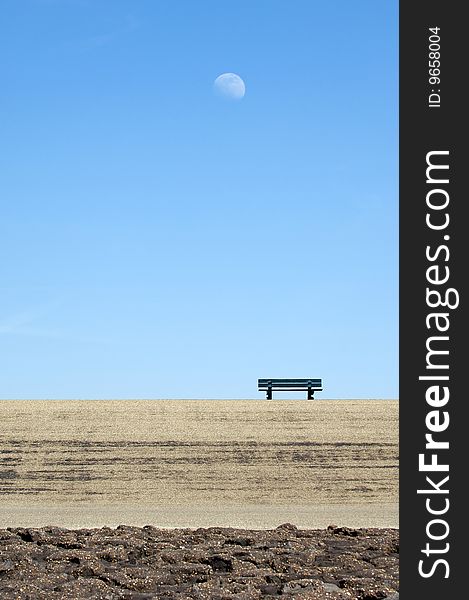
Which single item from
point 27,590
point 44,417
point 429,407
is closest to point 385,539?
point 27,590

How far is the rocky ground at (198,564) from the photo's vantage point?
6.54m

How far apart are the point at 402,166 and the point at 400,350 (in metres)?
1.01

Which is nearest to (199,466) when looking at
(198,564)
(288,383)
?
(198,564)

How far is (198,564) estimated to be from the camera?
7.33 m

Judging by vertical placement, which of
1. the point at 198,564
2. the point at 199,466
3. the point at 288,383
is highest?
the point at 288,383

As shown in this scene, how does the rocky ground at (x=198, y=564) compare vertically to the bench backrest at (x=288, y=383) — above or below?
below

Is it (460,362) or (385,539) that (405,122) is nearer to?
(460,362)

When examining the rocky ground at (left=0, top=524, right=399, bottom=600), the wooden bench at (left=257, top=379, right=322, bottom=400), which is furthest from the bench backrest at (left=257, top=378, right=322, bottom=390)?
the rocky ground at (left=0, top=524, right=399, bottom=600)

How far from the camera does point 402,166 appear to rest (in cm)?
471

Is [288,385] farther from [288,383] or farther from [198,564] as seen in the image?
[198,564]

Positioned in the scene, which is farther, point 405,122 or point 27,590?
point 27,590

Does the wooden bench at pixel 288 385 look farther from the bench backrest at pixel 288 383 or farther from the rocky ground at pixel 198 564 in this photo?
the rocky ground at pixel 198 564

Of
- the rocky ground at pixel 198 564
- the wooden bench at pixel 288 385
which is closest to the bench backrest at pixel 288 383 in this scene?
the wooden bench at pixel 288 385

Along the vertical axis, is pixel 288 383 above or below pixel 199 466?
above
